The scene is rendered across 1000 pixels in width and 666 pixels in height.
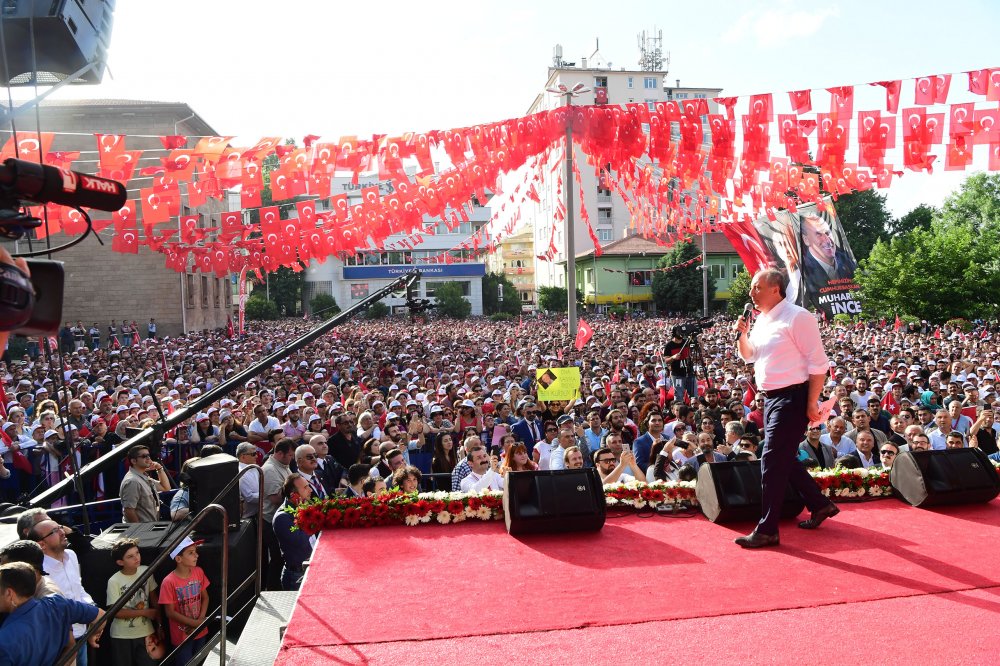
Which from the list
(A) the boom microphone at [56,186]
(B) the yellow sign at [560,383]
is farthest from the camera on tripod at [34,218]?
(B) the yellow sign at [560,383]

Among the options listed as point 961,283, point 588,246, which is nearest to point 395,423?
point 961,283

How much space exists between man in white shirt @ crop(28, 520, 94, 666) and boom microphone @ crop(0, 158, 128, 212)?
8.94 ft

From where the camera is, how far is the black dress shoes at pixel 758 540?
170 inches

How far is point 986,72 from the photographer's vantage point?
8500 millimetres

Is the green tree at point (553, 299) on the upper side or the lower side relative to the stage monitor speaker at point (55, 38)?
lower

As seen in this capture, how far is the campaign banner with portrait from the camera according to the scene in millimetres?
17516

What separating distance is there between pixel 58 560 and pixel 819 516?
489 cm

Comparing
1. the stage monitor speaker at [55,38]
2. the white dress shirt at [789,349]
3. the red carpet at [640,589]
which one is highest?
the stage monitor speaker at [55,38]

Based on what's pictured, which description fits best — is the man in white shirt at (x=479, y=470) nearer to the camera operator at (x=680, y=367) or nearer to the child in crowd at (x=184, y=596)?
the child in crowd at (x=184, y=596)

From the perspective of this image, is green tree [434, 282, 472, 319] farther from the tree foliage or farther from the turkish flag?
the turkish flag

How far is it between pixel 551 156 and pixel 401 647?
38.0 feet

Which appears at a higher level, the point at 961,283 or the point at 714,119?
the point at 714,119

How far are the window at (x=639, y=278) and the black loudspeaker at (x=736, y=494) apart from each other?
2352 inches

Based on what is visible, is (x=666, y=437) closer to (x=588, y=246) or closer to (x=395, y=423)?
(x=395, y=423)
